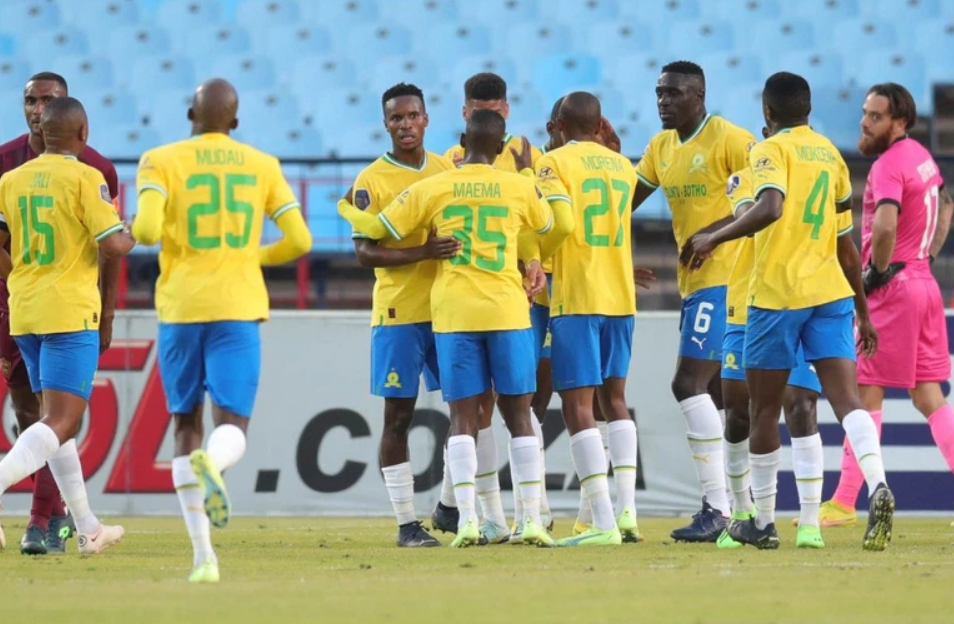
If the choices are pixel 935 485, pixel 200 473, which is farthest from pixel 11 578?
pixel 935 485

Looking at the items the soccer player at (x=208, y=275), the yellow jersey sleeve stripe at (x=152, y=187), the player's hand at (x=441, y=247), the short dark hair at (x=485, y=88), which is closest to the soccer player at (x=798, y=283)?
the player's hand at (x=441, y=247)

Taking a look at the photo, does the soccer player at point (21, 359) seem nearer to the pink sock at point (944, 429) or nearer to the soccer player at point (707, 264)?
the soccer player at point (707, 264)

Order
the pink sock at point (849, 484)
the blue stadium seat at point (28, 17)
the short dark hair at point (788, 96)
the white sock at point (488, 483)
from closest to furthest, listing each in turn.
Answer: the short dark hair at point (788, 96) < the white sock at point (488, 483) < the pink sock at point (849, 484) < the blue stadium seat at point (28, 17)

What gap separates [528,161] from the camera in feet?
25.8

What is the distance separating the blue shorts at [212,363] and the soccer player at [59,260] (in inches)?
46.0

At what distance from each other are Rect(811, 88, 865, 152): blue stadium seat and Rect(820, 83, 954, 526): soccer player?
16.4 feet

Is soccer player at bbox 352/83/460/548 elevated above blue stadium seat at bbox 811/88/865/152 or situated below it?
below

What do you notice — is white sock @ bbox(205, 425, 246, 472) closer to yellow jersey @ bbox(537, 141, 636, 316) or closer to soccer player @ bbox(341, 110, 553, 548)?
soccer player @ bbox(341, 110, 553, 548)

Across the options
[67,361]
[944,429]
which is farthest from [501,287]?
[944,429]

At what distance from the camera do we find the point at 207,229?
18.8 feet

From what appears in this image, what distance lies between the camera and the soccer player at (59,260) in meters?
6.76

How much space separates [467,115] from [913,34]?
9094 millimetres

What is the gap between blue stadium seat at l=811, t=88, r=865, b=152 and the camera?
46.7 feet

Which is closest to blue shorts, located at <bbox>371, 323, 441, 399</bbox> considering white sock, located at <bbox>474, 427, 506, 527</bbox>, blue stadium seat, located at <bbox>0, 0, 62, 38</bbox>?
white sock, located at <bbox>474, 427, 506, 527</bbox>
